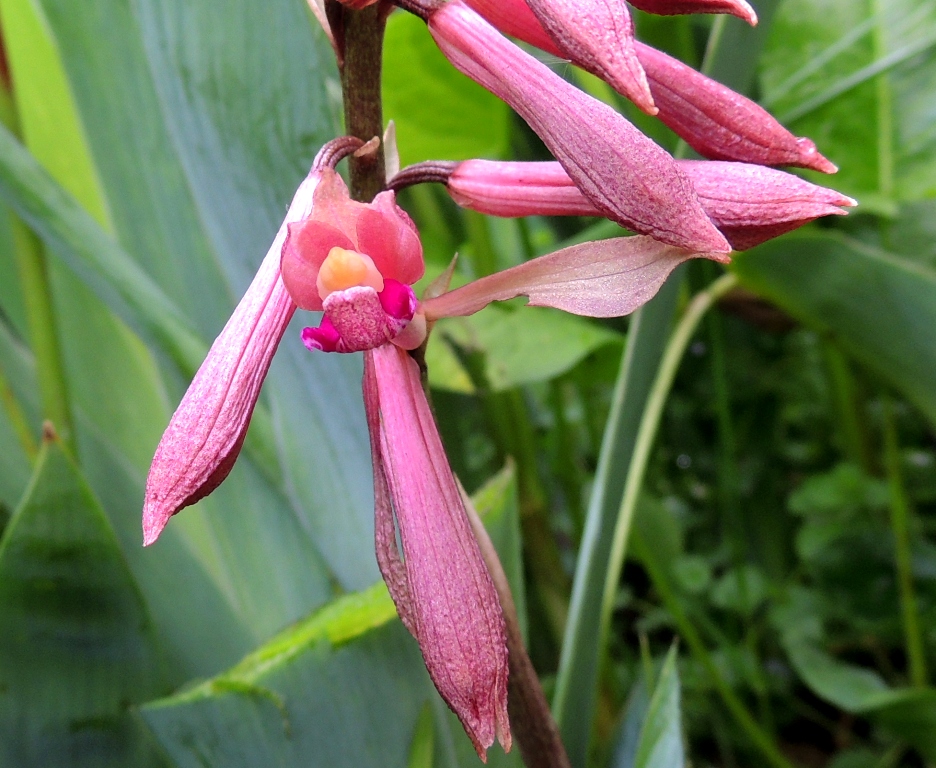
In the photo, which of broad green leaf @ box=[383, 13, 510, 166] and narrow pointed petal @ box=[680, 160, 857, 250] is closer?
narrow pointed petal @ box=[680, 160, 857, 250]

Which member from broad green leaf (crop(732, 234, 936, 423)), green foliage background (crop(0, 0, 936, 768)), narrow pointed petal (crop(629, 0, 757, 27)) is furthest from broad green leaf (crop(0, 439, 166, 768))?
broad green leaf (crop(732, 234, 936, 423))

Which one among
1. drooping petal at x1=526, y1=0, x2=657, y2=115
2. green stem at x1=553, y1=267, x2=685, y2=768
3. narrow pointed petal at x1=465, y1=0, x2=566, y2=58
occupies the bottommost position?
green stem at x1=553, y1=267, x2=685, y2=768

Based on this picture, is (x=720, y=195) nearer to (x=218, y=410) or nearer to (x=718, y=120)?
(x=718, y=120)

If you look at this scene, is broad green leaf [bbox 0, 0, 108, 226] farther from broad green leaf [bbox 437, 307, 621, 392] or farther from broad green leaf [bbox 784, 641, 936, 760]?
broad green leaf [bbox 784, 641, 936, 760]

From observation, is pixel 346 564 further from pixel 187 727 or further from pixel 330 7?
pixel 330 7

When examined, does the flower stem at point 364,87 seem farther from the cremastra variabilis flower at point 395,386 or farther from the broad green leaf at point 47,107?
the broad green leaf at point 47,107

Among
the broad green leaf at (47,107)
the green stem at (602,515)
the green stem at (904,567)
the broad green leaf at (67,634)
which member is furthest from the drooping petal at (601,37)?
the green stem at (904,567)
